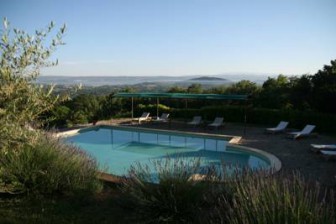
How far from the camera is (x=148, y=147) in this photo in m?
14.5

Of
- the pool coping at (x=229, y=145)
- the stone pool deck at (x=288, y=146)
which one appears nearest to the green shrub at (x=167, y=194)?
the pool coping at (x=229, y=145)

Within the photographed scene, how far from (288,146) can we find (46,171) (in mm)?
8515

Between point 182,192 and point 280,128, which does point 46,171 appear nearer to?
point 182,192

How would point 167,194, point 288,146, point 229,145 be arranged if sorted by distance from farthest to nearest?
Answer: point 229,145 → point 288,146 → point 167,194

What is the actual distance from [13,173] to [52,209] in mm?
923

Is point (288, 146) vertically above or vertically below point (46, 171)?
below

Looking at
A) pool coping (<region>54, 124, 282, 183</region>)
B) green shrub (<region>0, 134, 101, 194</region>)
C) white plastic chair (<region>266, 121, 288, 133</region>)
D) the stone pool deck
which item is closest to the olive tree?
green shrub (<region>0, 134, 101, 194</region>)

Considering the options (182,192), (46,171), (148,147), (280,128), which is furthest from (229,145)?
(182,192)

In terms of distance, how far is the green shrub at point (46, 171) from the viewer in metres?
5.62

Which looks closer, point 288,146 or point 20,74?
point 20,74

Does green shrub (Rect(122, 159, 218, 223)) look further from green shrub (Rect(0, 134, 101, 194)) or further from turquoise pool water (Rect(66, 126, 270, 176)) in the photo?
turquoise pool water (Rect(66, 126, 270, 176))

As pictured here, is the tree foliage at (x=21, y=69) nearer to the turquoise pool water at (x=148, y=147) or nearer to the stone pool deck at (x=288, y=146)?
the stone pool deck at (x=288, y=146)

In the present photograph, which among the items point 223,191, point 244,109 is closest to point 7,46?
point 223,191

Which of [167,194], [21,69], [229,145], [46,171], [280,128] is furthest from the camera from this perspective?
[280,128]
